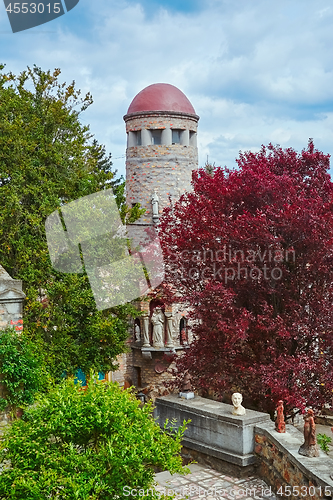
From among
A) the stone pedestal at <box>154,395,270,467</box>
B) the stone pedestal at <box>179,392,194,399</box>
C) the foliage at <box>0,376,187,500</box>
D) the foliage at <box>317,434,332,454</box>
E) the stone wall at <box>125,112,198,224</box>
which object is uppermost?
the stone wall at <box>125,112,198,224</box>

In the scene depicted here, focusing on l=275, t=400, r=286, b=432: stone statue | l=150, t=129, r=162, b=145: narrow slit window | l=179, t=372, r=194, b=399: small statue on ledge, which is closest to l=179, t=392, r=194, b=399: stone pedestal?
l=179, t=372, r=194, b=399: small statue on ledge

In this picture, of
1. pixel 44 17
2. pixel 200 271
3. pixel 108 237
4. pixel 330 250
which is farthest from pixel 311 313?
pixel 44 17

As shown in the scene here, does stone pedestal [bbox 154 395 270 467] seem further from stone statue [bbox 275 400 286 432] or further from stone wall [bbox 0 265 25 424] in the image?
stone wall [bbox 0 265 25 424]

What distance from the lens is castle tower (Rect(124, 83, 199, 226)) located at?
2244 centimetres

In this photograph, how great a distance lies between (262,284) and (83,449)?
238 inches

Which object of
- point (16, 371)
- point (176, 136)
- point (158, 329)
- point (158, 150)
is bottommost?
point (158, 329)

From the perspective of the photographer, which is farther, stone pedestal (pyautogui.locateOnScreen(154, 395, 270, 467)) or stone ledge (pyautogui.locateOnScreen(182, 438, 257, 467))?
stone pedestal (pyautogui.locateOnScreen(154, 395, 270, 467))

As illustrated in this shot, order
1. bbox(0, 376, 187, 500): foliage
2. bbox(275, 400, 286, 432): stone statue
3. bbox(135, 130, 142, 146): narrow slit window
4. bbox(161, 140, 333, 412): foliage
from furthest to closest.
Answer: bbox(135, 130, 142, 146): narrow slit window → bbox(161, 140, 333, 412): foliage → bbox(275, 400, 286, 432): stone statue → bbox(0, 376, 187, 500): foliage

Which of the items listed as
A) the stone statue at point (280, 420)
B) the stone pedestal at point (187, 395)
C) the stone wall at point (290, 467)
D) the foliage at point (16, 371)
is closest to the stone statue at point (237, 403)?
the stone wall at point (290, 467)

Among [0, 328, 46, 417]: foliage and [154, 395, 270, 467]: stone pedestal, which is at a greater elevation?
[0, 328, 46, 417]: foliage

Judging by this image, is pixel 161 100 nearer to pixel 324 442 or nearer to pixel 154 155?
pixel 154 155

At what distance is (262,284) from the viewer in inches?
443

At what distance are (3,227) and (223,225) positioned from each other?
582 centimetres

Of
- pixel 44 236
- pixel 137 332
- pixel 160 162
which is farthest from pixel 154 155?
pixel 44 236
